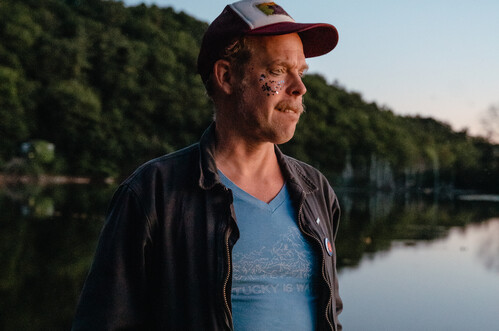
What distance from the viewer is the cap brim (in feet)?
5.96

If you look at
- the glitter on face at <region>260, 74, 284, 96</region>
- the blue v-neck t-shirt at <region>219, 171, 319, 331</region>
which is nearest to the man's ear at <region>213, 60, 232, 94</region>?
the glitter on face at <region>260, 74, 284, 96</region>

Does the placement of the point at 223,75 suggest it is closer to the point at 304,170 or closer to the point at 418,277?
the point at 304,170

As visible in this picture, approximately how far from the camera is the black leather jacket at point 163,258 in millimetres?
1679

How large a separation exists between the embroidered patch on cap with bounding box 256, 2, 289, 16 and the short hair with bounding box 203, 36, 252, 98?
9cm

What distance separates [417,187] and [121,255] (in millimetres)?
90784

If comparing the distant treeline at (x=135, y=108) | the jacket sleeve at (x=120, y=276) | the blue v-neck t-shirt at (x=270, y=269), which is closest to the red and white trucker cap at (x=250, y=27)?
the blue v-neck t-shirt at (x=270, y=269)

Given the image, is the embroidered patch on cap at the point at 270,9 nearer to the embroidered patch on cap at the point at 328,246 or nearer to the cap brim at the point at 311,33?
the cap brim at the point at 311,33

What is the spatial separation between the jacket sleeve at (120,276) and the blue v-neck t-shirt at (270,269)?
0.84ft

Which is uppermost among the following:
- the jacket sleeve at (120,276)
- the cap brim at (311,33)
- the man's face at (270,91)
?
the cap brim at (311,33)

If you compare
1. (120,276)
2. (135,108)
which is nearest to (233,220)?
(120,276)

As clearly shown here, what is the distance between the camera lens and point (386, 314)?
33.9ft

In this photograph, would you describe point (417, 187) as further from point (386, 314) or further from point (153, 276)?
point (153, 276)

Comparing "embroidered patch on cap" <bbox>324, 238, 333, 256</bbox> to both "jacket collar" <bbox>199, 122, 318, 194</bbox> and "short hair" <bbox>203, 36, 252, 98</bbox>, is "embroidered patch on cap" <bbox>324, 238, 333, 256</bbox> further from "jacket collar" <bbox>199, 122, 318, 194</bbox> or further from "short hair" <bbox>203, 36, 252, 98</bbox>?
"short hair" <bbox>203, 36, 252, 98</bbox>

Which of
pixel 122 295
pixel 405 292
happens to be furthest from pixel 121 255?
pixel 405 292
